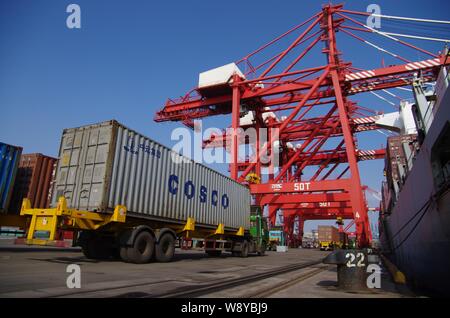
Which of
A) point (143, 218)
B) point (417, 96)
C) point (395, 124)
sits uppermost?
point (395, 124)

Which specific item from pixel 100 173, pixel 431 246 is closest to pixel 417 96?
pixel 431 246

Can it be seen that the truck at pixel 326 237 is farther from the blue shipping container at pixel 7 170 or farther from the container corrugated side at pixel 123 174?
the blue shipping container at pixel 7 170

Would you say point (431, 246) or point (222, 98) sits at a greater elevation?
point (222, 98)

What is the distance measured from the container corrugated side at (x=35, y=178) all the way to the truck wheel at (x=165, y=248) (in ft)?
23.6

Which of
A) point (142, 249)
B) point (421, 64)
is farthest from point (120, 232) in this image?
point (421, 64)

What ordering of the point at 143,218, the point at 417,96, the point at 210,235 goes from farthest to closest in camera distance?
the point at 210,235 < the point at 143,218 < the point at 417,96

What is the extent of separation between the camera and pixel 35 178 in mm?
15000

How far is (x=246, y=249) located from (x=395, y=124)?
15.0 metres

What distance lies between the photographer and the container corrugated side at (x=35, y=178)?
14.3m

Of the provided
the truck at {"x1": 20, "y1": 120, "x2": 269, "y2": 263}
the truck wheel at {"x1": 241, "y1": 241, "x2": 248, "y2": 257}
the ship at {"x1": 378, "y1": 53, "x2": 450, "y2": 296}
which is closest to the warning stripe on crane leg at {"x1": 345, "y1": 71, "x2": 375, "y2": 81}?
the ship at {"x1": 378, "y1": 53, "x2": 450, "y2": 296}

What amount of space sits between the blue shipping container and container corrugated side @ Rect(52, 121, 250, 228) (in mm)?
2634

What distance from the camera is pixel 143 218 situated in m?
11.1
